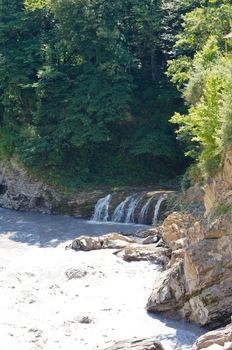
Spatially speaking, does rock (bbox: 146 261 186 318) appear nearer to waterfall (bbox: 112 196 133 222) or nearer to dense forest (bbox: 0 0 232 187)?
waterfall (bbox: 112 196 133 222)

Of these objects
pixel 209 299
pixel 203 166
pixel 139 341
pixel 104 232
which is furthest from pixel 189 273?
pixel 104 232

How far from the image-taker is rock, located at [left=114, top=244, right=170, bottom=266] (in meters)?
19.8

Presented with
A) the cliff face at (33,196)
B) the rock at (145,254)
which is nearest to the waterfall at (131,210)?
the cliff face at (33,196)

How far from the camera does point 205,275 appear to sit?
14.6 meters

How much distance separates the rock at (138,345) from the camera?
39.5 ft

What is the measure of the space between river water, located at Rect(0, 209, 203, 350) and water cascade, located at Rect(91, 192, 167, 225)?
391 cm

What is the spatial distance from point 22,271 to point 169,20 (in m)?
20.4

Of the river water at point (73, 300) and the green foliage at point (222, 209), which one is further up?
the green foliage at point (222, 209)

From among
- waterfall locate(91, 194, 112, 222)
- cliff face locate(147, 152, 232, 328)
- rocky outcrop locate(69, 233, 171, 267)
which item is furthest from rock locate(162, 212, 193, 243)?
waterfall locate(91, 194, 112, 222)

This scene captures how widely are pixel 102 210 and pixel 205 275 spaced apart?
14155mm

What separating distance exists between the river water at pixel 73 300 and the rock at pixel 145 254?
1.19 feet

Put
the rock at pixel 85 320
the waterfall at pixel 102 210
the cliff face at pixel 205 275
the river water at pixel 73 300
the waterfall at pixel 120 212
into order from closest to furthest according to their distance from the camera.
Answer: the river water at pixel 73 300
the cliff face at pixel 205 275
the rock at pixel 85 320
the waterfall at pixel 120 212
the waterfall at pixel 102 210

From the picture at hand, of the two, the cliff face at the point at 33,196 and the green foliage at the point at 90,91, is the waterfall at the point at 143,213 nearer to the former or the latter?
the cliff face at the point at 33,196

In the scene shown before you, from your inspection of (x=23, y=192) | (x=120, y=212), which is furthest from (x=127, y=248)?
(x=23, y=192)
